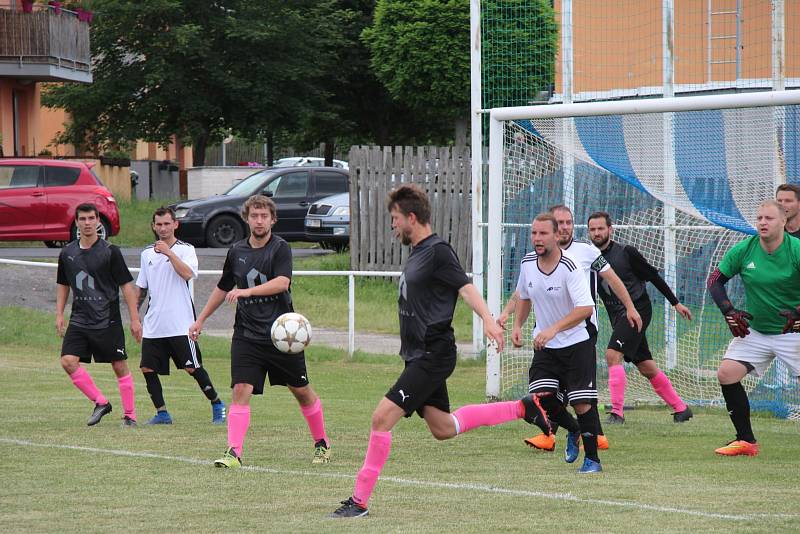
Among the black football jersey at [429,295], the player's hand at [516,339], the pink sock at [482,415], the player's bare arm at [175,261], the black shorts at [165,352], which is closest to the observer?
the black football jersey at [429,295]

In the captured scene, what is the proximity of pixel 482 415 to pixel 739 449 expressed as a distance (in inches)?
95.2

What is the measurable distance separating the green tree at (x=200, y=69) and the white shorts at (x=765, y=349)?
27.8m

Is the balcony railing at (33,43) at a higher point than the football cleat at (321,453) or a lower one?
higher

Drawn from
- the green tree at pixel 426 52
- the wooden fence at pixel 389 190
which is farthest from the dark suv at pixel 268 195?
the wooden fence at pixel 389 190

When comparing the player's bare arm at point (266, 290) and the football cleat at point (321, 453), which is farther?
the football cleat at point (321, 453)

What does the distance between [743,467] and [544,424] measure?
1.40 metres

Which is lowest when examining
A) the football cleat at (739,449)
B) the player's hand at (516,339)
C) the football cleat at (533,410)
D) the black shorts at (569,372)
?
the football cleat at (739,449)

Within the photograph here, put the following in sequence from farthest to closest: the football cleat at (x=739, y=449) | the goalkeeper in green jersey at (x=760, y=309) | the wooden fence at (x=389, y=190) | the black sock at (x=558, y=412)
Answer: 1. the wooden fence at (x=389, y=190)
2. the football cleat at (x=739, y=449)
3. the black sock at (x=558, y=412)
4. the goalkeeper in green jersey at (x=760, y=309)

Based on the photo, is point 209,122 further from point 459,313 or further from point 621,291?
point 621,291

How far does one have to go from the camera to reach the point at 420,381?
7.40 meters

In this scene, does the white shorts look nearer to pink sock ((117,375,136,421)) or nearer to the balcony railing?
pink sock ((117,375,136,421))

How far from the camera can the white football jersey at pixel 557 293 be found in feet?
28.9

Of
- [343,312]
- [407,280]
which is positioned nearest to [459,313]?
[343,312]

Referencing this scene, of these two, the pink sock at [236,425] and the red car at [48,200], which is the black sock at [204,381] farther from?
the red car at [48,200]
